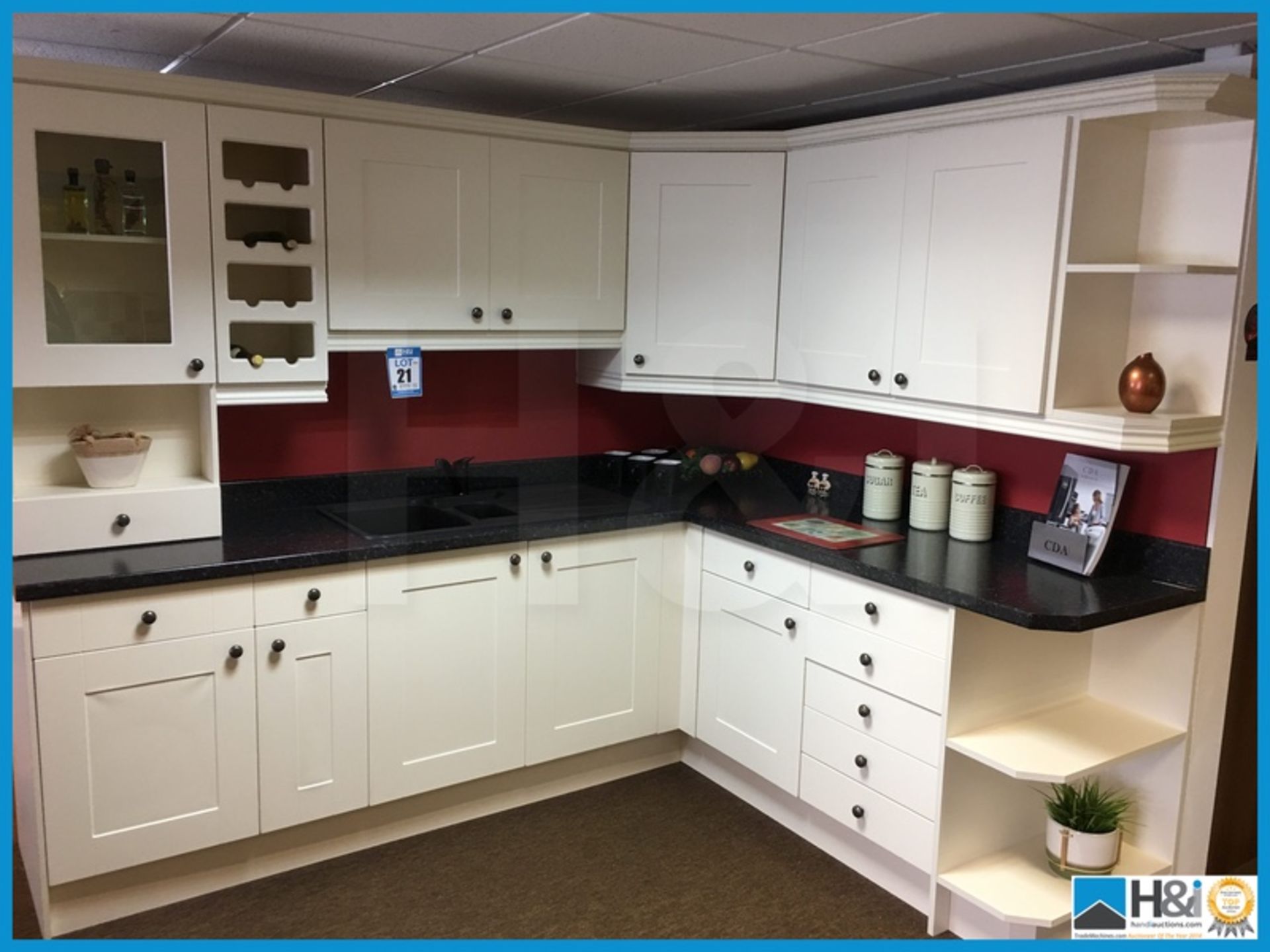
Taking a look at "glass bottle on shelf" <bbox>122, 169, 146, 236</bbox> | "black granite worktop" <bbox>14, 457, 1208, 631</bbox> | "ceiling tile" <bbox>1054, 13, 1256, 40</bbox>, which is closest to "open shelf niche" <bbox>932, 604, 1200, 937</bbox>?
"black granite worktop" <bbox>14, 457, 1208, 631</bbox>

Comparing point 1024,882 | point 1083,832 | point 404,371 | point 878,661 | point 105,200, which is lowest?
point 1024,882

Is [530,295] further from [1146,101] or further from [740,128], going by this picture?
[1146,101]

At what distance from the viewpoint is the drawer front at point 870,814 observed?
265cm

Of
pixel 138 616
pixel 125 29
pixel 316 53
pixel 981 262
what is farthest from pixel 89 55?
pixel 981 262

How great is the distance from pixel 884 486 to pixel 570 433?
1110 mm

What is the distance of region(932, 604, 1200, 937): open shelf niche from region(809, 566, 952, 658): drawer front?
54 millimetres

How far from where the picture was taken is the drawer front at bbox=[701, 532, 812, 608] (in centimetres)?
296

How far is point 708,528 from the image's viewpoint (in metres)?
3.26

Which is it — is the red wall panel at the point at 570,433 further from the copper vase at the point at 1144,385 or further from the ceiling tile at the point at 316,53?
the ceiling tile at the point at 316,53

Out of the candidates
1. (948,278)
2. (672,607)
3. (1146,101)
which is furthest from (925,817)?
(1146,101)

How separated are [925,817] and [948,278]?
1.34 metres

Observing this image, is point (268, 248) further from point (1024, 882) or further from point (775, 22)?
point (1024, 882)

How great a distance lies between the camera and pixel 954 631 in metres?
2.53

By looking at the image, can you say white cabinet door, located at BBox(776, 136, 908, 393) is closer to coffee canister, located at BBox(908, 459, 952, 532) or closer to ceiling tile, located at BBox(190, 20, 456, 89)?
coffee canister, located at BBox(908, 459, 952, 532)
